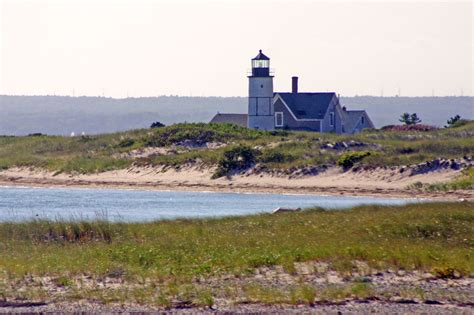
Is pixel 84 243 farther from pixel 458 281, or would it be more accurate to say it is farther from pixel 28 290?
pixel 458 281

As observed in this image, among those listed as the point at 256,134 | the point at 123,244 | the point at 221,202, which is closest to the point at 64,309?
the point at 123,244

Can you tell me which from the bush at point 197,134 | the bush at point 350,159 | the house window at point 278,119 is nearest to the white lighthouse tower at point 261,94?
the house window at point 278,119

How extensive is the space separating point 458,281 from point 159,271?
453cm

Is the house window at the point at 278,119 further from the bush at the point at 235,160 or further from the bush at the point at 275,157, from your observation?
the bush at the point at 275,157

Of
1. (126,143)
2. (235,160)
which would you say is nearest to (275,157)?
(235,160)

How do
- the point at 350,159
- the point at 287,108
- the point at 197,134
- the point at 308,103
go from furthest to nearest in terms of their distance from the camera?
the point at 308,103
the point at 287,108
the point at 197,134
the point at 350,159

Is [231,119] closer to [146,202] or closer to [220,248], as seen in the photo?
[146,202]

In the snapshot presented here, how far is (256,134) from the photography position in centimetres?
6250

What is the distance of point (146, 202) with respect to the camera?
41.2m

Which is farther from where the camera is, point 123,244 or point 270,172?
point 270,172

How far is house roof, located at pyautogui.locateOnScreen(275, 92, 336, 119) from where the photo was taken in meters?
81.4

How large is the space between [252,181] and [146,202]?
9.91 metres

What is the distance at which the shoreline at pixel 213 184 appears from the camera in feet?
147

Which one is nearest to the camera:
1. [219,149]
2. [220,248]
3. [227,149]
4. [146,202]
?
[220,248]
